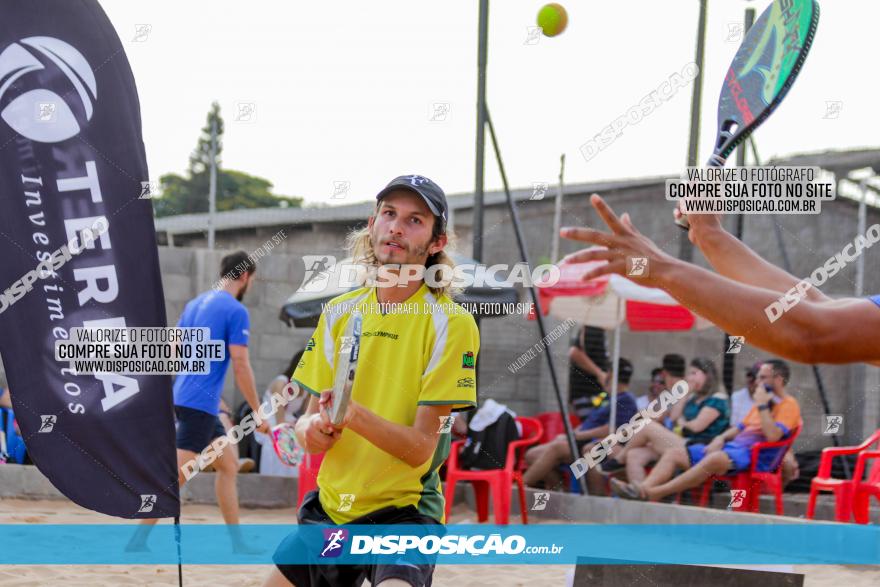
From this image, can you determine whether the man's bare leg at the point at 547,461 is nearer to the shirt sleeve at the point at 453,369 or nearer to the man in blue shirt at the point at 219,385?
the man in blue shirt at the point at 219,385

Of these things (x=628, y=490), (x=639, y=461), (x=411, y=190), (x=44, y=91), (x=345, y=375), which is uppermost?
(x=44, y=91)

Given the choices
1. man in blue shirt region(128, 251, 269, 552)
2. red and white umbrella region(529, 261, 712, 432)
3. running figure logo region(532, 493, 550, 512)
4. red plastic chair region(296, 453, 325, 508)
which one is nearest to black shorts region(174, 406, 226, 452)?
man in blue shirt region(128, 251, 269, 552)

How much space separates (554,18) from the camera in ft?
25.8

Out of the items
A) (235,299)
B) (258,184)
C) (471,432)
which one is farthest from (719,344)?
(258,184)

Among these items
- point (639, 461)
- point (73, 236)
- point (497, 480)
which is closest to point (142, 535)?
point (73, 236)

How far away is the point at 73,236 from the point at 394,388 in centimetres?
226

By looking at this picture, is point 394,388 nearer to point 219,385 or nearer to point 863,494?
→ point 219,385

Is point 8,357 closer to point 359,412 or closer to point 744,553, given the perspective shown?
point 359,412

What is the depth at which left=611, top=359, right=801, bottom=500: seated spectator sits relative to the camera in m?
7.93

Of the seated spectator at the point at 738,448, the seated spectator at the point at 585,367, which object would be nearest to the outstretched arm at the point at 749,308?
the seated spectator at the point at 738,448

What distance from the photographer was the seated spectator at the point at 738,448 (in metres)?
7.93

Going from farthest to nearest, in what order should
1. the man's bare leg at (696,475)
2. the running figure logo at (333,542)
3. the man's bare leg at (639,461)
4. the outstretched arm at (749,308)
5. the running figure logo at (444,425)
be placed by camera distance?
the man's bare leg at (639,461), the man's bare leg at (696,475), the running figure logo at (444,425), the running figure logo at (333,542), the outstretched arm at (749,308)

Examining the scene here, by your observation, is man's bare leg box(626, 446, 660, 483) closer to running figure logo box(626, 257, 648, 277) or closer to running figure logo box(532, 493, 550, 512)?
running figure logo box(532, 493, 550, 512)

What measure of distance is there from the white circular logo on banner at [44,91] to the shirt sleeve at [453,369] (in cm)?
244
